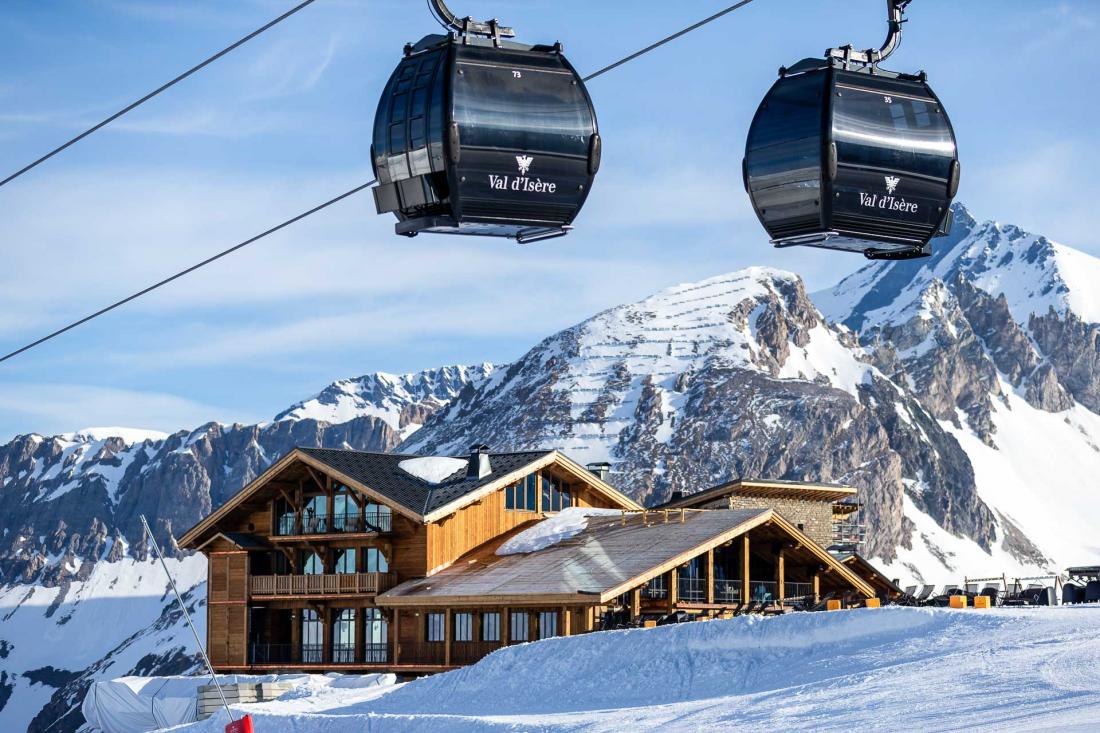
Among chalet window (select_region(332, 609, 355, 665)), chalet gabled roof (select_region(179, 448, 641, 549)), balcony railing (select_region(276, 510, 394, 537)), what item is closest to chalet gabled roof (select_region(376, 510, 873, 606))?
chalet gabled roof (select_region(179, 448, 641, 549))

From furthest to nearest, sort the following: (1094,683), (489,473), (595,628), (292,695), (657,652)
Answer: (489,473) → (595,628) → (292,695) → (657,652) → (1094,683)

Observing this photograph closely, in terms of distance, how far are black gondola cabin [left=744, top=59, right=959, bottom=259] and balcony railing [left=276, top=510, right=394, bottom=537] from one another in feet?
142

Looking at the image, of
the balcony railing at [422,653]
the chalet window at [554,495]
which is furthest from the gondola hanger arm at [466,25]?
the chalet window at [554,495]

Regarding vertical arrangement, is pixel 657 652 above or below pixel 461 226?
below

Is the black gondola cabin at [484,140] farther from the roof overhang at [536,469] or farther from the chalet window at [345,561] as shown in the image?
the chalet window at [345,561]

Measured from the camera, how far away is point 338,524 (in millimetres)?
62250

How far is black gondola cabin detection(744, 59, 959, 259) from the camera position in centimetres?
1808

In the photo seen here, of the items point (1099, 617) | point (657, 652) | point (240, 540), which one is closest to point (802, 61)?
point (1099, 617)

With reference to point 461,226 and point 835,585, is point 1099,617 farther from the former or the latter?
point 835,585

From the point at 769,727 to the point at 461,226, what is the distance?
10.2 m

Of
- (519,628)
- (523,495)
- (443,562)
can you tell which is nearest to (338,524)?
(443,562)

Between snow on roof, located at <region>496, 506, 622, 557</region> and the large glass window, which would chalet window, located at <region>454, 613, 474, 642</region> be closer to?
snow on roof, located at <region>496, 506, 622, 557</region>

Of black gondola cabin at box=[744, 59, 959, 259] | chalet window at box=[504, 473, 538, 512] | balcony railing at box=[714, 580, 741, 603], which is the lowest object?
balcony railing at box=[714, 580, 741, 603]

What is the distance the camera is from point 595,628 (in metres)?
51.3
